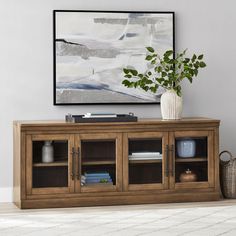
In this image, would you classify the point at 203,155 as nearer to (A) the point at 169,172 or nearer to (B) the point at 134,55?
(A) the point at 169,172

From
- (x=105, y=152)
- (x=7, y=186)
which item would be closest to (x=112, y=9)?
(x=105, y=152)

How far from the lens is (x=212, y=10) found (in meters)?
5.77

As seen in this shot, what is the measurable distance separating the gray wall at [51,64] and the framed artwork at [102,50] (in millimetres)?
70

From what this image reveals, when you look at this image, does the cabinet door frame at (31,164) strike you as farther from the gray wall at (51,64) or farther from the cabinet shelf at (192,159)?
the cabinet shelf at (192,159)

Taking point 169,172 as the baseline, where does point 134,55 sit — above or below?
above

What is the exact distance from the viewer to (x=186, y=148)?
530 cm

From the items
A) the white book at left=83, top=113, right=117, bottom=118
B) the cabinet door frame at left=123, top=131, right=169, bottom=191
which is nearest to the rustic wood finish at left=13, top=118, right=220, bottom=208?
the cabinet door frame at left=123, top=131, right=169, bottom=191

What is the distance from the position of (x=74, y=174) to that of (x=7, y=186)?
66 cm

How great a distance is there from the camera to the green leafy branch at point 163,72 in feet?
17.7

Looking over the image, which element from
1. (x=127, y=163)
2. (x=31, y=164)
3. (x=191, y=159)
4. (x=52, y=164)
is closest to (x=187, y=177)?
(x=191, y=159)

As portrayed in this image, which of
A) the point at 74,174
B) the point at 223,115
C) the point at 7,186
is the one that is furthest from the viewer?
the point at 223,115

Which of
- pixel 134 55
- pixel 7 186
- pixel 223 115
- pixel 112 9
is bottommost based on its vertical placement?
pixel 7 186

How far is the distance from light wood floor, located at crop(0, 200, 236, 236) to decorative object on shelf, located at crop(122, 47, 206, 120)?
2.57 ft

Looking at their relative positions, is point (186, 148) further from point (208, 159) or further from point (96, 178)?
point (96, 178)
